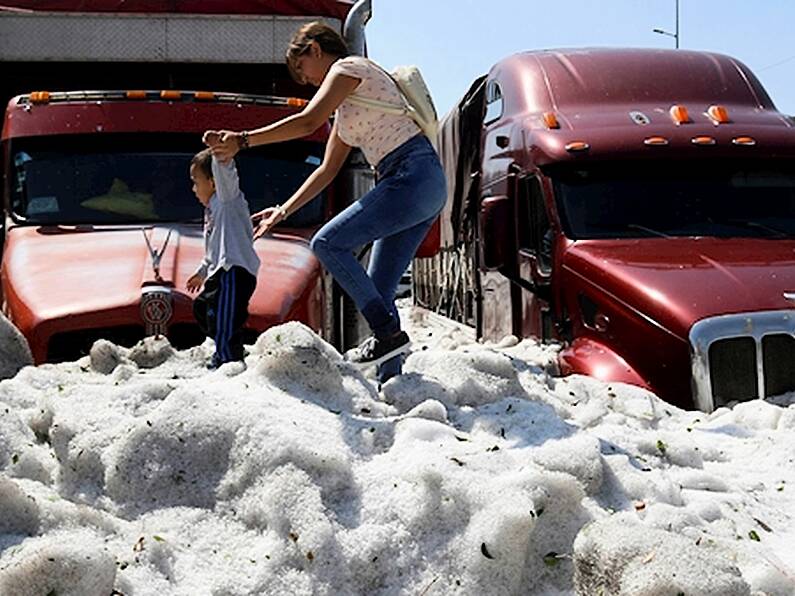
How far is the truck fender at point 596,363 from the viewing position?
5.80 m

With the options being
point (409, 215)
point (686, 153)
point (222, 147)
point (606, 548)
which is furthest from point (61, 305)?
point (686, 153)

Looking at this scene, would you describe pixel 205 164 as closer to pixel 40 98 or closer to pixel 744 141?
pixel 40 98

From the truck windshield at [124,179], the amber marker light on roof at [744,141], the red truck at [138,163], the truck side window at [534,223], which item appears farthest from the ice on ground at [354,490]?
the amber marker light on roof at [744,141]

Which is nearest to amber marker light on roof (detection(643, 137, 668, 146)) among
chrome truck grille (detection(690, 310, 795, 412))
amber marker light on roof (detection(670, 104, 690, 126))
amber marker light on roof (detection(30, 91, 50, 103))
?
amber marker light on roof (detection(670, 104, 690, 126))

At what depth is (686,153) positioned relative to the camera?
730cm

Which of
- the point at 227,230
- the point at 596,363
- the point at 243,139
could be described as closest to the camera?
the point at 243,139

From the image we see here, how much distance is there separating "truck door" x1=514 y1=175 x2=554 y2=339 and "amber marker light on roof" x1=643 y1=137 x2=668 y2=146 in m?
0.75

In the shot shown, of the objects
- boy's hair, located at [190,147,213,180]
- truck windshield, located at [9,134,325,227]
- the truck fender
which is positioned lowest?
the truck fender

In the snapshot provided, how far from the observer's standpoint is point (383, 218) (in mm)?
4582

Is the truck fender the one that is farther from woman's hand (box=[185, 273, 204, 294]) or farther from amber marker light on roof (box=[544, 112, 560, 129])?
woman's hand (box=[185, 273, 204, 294])

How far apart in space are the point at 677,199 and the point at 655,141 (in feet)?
1.35

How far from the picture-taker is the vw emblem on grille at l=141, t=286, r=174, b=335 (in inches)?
211

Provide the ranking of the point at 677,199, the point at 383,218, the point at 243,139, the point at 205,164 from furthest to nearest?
1. the point at 677,199
2. the point at 205,164
3. the point at 383,218
4. the point at 243,139

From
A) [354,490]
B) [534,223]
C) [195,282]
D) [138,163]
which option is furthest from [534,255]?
[354,490]
